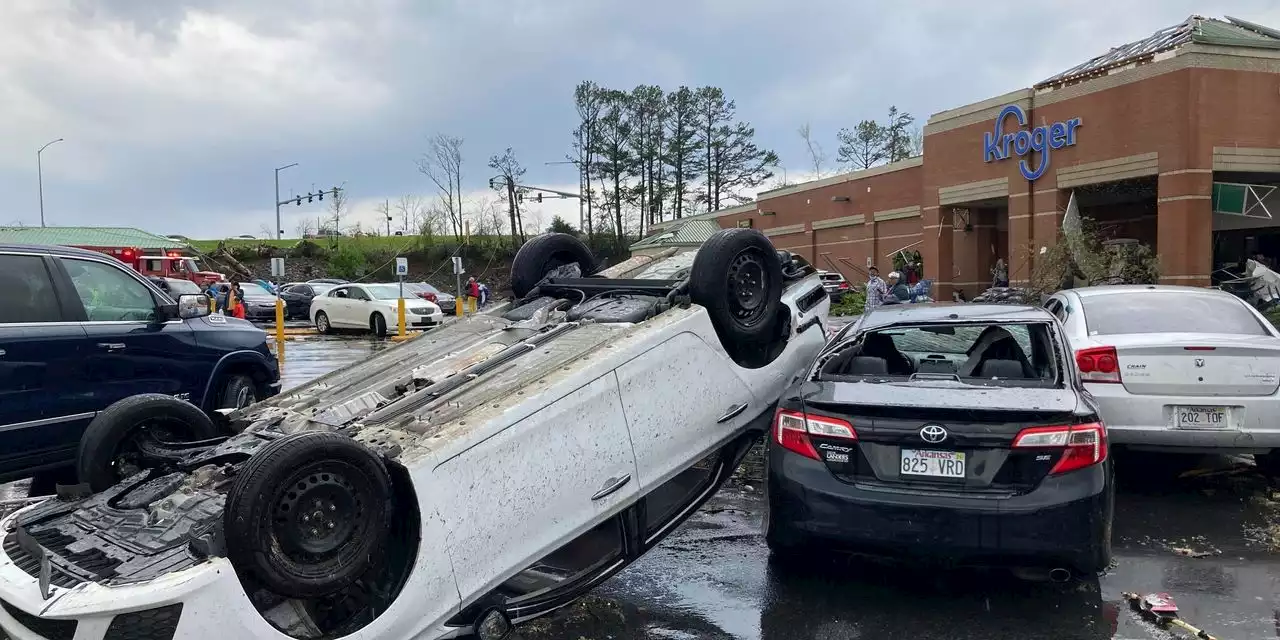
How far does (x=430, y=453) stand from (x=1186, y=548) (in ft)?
14.8

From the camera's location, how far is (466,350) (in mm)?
4789

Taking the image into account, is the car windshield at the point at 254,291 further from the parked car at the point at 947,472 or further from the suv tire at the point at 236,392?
the parked car at the point at 947,472

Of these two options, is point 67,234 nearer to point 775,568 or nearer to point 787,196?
point 787,196

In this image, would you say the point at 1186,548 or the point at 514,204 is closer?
the point at 1186,548

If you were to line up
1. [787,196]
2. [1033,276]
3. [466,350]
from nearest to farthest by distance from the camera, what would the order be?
[466,350]
[1033,276]
[787,196]

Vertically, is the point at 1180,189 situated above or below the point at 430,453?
above

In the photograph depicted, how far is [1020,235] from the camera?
77.5 feet

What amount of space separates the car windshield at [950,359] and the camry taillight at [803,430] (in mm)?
413

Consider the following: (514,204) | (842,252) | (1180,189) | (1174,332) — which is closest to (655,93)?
(514,204)

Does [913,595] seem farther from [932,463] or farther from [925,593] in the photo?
[932,463]

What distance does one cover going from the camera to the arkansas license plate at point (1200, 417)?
19.0 ft

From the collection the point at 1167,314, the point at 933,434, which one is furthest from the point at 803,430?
the point at 1167,314

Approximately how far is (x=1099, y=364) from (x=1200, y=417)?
0.68 metres

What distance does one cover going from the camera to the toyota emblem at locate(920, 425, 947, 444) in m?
4.02
